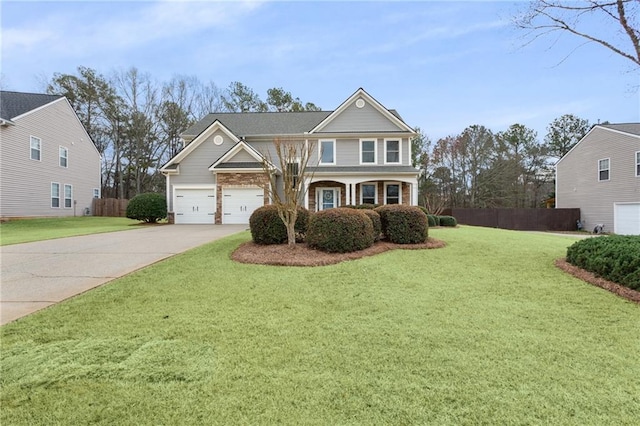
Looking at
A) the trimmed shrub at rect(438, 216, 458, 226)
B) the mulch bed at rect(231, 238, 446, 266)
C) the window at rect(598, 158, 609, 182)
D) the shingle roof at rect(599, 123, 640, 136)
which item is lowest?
the mulch bed at rect(231, 238, 446, 266)

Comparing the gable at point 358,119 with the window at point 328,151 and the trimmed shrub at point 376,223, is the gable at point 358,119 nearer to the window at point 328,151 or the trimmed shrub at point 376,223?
the window at point 328,151

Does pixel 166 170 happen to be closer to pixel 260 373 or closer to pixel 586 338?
pixel 260 373

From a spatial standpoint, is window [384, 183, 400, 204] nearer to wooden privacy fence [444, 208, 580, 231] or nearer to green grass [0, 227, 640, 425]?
wooden privacy fence [444, 208, 580, 231]

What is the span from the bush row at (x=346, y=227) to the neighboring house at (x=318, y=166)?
9.26m

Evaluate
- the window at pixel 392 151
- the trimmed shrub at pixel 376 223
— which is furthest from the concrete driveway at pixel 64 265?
the window at pixel 392 151

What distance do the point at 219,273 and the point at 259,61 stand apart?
16.6 meters

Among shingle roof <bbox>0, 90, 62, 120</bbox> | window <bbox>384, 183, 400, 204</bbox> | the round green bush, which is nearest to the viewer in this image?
the round green bush

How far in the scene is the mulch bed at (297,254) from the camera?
22.6ft

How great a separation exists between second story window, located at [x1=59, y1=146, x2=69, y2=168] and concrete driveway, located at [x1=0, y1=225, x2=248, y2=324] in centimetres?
1525

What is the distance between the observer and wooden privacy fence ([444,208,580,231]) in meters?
23.3

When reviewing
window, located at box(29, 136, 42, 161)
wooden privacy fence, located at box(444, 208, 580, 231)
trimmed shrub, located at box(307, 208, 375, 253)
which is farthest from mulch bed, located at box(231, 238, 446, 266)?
window, located at box(29, 136, 42, 161)

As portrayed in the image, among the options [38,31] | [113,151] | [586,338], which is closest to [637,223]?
[586,338]

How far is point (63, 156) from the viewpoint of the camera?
2216 centimetres

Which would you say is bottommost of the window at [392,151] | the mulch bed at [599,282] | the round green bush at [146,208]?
the mulch bed at [599,282]
